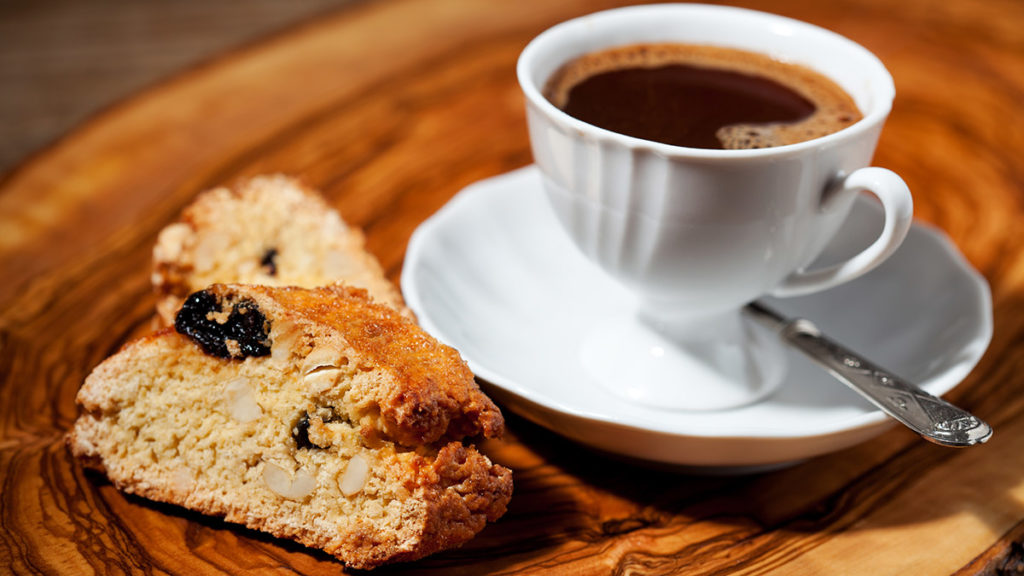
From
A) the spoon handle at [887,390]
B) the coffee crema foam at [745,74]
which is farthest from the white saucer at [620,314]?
the coffee crema foam at [745,74]

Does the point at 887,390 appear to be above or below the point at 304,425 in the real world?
below

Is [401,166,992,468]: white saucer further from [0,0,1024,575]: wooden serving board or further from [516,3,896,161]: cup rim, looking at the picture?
[516,3,896,161]: cup rim

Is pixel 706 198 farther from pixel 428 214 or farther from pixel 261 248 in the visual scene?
pixel 428 214

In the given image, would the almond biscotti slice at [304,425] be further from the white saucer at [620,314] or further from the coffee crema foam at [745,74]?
the coffee crema foam at [745,74]

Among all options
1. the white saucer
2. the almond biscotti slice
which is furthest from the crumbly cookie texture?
the almond biscotti slice

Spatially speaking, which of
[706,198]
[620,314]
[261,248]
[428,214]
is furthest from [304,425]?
[428,214]

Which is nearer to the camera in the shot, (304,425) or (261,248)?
(304,425)

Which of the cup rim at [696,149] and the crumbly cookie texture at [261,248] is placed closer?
the cup rim at [696,149]
